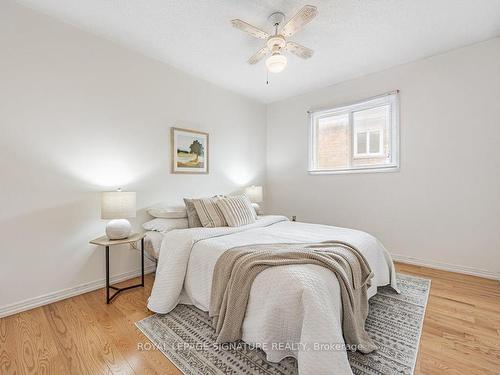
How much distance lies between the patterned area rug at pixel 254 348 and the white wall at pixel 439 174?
115 centimetres

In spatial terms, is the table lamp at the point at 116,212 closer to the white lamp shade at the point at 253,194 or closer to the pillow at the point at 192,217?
the pillow at the point at 192,217

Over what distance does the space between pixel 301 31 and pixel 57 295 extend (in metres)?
3.50

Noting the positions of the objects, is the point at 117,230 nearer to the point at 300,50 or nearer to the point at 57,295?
the point at 57,295

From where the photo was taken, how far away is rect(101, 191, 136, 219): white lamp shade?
228 centimetres

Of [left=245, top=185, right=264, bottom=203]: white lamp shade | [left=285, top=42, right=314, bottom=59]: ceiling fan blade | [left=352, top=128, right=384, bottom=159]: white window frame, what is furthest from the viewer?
[left=245, top=185, right=264, bottom=203]: white lamp shade

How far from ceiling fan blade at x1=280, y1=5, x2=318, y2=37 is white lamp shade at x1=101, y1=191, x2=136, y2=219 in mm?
2093

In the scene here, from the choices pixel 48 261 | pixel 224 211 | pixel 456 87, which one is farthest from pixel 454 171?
pixel 48 261

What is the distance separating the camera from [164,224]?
8.92 feet

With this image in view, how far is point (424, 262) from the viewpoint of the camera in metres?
3.09

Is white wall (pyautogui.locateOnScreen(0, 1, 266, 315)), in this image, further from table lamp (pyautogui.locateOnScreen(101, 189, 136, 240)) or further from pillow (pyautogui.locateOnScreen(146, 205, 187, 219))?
table lamp (pyautogui.locateOnScreen(101, 189, 136, 240))

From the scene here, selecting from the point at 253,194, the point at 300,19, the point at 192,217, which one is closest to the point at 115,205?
the point at 192,217

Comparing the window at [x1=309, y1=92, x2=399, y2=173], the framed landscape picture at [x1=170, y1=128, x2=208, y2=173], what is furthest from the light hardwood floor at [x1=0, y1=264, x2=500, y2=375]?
the window at [x1=309, y1=92, x2=399, y2=173]

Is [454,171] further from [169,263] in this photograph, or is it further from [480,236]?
[169,263]

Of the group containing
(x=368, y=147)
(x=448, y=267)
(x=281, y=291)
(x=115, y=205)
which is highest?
(x=368, y=147)
